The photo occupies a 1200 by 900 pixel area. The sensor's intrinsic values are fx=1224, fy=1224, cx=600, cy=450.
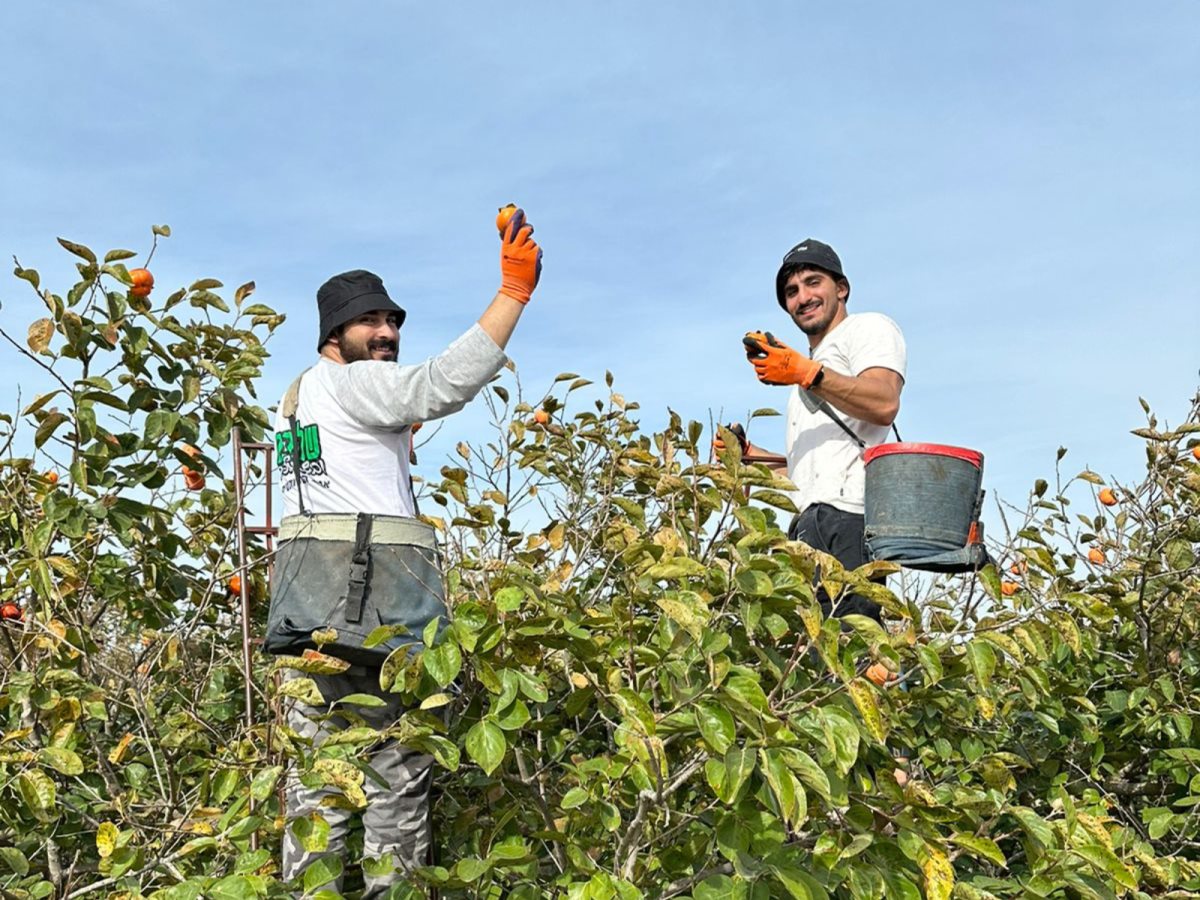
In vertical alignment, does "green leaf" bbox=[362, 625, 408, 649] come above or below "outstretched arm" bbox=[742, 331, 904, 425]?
below

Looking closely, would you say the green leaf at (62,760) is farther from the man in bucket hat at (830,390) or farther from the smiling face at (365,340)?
the man in bucket hat at (830,390)

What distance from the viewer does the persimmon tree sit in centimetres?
230

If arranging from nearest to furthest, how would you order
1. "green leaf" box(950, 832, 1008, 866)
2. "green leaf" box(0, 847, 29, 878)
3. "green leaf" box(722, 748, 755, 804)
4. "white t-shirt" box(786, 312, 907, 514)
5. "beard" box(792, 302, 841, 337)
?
1. "green leaf" box(722, 748, 755, 804)
2. "green leaf" box(950, 832, 1008, 866)
3. "green leaf" box(0, 847, 29, 878)
4. "white t-shirt" box(786, 312, 907, 514)
5. "beard" box(792, 302, 841, 337)

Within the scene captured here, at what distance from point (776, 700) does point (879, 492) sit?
0.66 meters

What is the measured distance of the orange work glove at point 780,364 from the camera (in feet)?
10.1

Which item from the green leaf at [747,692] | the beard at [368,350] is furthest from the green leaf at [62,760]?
the green leaf at [747,692]

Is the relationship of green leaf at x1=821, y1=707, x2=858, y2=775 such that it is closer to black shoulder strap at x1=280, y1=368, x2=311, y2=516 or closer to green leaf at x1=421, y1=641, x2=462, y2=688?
green leaf at x1=421, y1=641, x2=462, y2=688

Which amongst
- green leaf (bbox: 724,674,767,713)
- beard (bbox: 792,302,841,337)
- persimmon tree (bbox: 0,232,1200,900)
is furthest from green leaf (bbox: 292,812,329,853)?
beard (bbox: 792,302,841,337)

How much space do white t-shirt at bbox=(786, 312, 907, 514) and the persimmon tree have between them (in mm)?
368

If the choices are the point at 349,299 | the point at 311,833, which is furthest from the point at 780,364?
the point at 311,833

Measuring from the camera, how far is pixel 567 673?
8.13ft

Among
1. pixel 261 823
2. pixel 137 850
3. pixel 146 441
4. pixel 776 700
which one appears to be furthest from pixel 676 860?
pixel 146 441

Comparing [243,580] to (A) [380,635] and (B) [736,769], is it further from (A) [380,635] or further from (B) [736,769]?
(B) [736,769]

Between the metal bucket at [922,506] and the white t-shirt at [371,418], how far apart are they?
3.24ft
